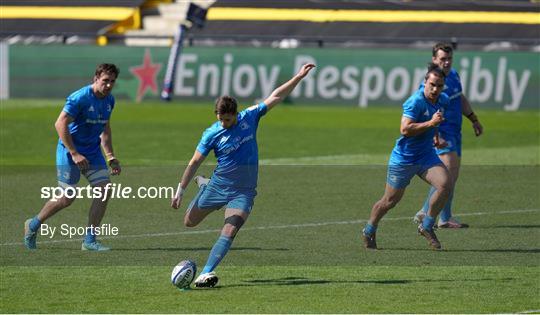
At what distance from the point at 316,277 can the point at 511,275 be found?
85.2 inches

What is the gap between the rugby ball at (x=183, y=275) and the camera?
498 inches

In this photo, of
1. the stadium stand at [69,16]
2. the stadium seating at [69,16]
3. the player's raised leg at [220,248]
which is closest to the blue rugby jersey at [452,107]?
the player's raised leg at [220,248]

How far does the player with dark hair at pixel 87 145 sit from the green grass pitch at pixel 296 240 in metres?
0.40

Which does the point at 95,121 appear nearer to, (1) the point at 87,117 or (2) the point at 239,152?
(1) the point at 87,117

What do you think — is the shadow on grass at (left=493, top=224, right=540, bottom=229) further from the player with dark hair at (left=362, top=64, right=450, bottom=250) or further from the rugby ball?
the rugby ball

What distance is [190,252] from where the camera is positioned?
15195 mm

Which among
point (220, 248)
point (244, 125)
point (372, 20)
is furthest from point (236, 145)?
point (372, 20)

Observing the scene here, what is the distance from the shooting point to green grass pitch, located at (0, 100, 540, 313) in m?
12.3

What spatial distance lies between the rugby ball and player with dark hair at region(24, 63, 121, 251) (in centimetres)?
254

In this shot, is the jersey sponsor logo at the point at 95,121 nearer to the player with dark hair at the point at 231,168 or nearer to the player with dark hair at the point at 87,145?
the player with dark hair at the point at 87,145

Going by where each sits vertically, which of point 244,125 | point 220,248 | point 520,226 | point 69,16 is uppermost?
point 244,125

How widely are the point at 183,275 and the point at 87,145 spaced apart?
309cm

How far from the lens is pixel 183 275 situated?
1266 centimetres

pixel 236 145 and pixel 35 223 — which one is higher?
pixel 236 145
